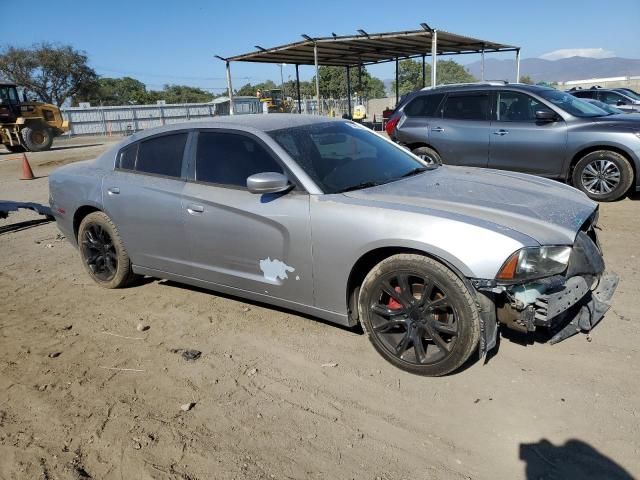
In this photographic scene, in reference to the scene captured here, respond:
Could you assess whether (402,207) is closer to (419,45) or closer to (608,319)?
(608,319)

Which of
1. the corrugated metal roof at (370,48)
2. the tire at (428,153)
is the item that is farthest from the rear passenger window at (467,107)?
the corrugated metal roof at (370,48)

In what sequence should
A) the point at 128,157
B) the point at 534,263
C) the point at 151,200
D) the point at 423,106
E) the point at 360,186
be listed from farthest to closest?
1. the point at 423,106
2. the point at 128,157
3. the point at 151,200
4. the point at 360,186
5. the point at 534,263

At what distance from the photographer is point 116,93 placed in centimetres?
7725

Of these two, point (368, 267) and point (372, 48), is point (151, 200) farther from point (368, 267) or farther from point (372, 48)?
point (372, 48)

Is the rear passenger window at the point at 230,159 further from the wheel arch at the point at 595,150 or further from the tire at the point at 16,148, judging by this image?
the tire at the point at 16,148

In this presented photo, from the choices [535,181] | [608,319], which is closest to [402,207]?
[535,181]

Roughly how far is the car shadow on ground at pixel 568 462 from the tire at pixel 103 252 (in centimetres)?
370

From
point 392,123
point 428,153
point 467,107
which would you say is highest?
point 467,107

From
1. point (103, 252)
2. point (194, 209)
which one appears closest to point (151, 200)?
point (194, 209)

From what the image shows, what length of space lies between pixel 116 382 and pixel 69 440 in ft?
1.95

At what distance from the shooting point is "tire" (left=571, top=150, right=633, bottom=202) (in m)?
7.13

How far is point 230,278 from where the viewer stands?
384 centimetres

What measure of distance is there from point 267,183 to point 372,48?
19.5m

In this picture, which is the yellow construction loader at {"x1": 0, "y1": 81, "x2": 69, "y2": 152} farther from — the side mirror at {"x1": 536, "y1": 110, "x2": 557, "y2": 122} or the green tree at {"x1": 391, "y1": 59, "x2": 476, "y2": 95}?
the green tree at {"x1": 391, "y1": 59, "x2": 476, "y2": 95}
